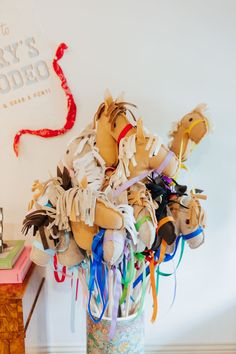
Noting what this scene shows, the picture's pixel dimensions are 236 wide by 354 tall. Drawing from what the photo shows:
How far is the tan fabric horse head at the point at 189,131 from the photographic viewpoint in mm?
974

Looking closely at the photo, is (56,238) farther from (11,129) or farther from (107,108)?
(11,129)

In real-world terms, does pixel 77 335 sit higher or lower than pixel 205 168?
lower

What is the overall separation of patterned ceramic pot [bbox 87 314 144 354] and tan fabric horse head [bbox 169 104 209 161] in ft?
1.73

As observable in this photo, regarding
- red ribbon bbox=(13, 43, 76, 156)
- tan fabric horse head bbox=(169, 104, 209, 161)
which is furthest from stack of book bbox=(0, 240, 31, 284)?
tan fabric horse head bbox=(169, 104, 209, 161)

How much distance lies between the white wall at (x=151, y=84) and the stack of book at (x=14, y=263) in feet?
0.44

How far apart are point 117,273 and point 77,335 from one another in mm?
574

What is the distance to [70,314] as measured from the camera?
1.34m

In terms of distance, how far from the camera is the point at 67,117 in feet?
3.95

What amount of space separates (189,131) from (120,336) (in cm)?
64

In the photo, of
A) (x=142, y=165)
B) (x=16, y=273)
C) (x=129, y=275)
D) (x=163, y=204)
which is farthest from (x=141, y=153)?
(x=16, y=273)

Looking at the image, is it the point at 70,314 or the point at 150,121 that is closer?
the point at 150,121

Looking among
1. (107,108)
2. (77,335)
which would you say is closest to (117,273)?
(107,108)

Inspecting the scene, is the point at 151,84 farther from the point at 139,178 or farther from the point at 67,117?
the point at 139,178

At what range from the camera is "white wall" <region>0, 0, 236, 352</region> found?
117 cm
